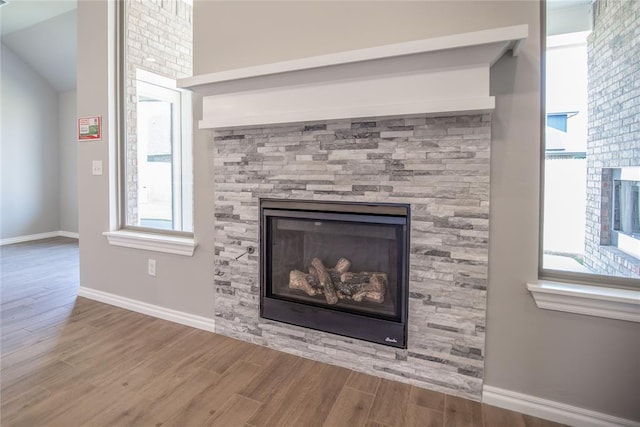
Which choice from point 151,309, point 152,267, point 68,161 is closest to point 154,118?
point 152,267

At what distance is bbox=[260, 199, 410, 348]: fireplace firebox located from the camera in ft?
5.90

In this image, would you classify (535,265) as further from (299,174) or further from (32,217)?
(32,217)

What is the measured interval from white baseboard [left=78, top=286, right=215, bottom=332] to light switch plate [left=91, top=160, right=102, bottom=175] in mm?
1026

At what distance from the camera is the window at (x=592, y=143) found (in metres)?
1.48

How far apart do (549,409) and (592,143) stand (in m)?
1.23

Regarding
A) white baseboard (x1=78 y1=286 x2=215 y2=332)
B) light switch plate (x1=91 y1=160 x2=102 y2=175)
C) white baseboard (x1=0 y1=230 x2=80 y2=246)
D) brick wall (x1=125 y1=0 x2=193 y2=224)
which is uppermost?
brick wall (x1=125 y1=0 x2=193 y2=224)

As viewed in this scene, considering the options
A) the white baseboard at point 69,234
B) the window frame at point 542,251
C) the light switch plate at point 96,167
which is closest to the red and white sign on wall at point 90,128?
the light switch plate at point 96,167

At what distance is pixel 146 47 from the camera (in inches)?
114

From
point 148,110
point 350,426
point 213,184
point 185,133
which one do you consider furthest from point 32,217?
point 350,426

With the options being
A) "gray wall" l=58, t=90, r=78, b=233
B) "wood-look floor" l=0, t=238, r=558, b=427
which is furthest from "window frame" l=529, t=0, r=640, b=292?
"gray wall" l=58, t=90, r=78, b=233

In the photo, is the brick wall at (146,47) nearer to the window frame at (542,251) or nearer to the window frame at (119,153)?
the window frame at (119,153)

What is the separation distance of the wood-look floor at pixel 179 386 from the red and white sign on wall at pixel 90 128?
4.87ft

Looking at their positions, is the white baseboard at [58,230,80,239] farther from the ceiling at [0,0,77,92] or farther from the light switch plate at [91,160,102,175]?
the light switch plate at [91,160,102,175]

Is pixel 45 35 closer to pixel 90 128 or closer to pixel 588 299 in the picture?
pixel 90 128
